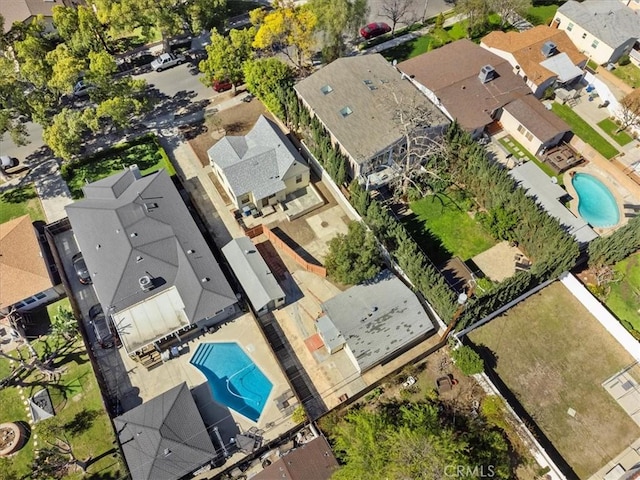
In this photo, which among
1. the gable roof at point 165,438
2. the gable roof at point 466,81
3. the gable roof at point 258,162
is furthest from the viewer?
the gable roof at point 466,81

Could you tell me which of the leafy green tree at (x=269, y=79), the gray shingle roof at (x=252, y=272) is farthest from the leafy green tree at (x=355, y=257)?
the leafy green tree at (x=269, y=79)

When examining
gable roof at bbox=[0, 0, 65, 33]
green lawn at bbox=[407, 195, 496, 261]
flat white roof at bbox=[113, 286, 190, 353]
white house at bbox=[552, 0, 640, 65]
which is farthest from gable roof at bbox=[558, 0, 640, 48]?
gable roof at bbox=[0, 0, 65, 33]

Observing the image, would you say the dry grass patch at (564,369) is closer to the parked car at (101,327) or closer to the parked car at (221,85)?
the parked car at (101,327)

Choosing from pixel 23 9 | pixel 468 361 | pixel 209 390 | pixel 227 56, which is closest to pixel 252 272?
pixel 209 390

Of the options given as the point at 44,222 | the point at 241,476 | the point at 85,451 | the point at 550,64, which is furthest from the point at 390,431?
the point at 550,64

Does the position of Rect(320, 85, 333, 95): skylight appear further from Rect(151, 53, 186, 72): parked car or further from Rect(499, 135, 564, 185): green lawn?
Rect(151, 53, 186, 72): parked car

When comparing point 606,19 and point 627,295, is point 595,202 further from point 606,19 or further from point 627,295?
point 606,19
